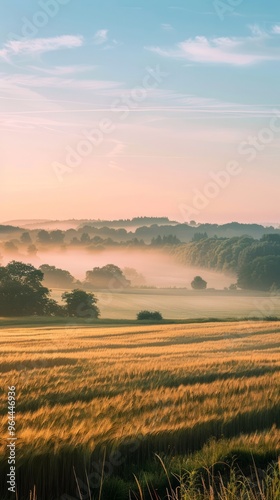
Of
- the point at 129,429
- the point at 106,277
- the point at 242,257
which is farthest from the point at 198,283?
the point at 129,429

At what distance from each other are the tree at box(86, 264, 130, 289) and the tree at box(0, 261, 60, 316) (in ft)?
99.1

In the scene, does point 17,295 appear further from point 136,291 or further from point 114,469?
point 114,469

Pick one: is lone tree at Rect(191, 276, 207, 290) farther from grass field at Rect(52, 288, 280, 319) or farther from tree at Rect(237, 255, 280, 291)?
tree at Rect(237, 255, 280, 291)

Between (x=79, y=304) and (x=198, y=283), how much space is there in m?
52.8

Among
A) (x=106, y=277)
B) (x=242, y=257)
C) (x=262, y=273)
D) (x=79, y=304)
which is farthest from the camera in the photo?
(x=242, y=257)

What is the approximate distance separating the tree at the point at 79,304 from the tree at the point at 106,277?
100 feet

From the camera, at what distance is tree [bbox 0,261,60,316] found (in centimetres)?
7100

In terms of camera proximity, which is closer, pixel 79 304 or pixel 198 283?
pixel 79 304

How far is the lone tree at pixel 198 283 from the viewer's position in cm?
12006

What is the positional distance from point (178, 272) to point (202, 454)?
12869 cm

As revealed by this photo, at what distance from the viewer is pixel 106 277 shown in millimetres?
107625

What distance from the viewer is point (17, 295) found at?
234ft

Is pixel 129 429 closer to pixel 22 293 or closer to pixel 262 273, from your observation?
pixel 22 293

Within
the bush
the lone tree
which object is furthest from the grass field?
the bush
